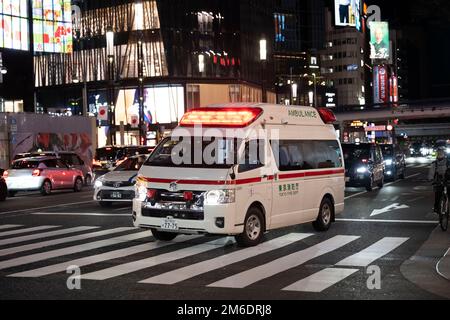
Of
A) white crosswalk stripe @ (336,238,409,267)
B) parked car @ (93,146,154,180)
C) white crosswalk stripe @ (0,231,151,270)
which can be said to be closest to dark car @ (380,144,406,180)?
parked car @ (93,146,154,180)

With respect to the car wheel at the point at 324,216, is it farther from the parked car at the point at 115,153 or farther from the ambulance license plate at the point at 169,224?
the parked car at the point at 115,153

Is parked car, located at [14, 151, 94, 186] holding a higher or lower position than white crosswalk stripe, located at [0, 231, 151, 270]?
higher

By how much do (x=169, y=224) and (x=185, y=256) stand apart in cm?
77

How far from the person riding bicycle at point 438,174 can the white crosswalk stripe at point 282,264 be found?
232cm

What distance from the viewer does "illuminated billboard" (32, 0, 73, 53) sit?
2469 inches

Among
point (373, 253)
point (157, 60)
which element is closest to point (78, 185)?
point (373, 253)

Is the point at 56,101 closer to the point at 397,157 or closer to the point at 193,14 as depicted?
the point at 193,14

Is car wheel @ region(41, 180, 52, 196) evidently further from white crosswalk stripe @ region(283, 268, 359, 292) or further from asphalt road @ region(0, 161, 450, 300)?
white crosswalk stripe @ region(283, 268, 359, 292)

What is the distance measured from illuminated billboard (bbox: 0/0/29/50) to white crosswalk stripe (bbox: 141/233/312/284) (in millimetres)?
51849

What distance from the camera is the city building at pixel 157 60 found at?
66250 millimetres
